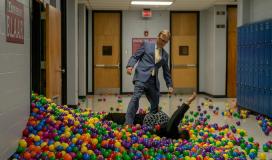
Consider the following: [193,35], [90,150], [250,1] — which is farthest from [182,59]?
[90,150]

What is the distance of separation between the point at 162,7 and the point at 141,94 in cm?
765

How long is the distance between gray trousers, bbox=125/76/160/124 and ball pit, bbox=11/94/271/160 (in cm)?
48

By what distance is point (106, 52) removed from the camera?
46.0ft

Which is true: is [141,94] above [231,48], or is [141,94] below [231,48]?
below

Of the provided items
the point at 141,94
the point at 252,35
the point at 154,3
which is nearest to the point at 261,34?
the point at 252,35

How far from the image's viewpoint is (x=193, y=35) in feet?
46.4

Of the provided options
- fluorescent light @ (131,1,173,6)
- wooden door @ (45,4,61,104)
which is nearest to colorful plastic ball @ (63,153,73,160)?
wooden door @ (45,4,61,104)

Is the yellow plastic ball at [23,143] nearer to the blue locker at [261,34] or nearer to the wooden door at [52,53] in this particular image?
the wooden door at [52,53]

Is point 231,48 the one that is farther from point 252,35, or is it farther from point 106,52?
point 252,35

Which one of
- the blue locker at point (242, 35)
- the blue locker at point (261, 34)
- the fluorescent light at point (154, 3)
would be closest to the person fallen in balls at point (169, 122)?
the blue locker at point (261, 34)

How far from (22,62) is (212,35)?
31.7ft

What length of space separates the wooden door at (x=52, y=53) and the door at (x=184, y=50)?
7.15 meters

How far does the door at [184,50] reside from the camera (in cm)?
1407

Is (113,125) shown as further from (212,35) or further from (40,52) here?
(212,35)
